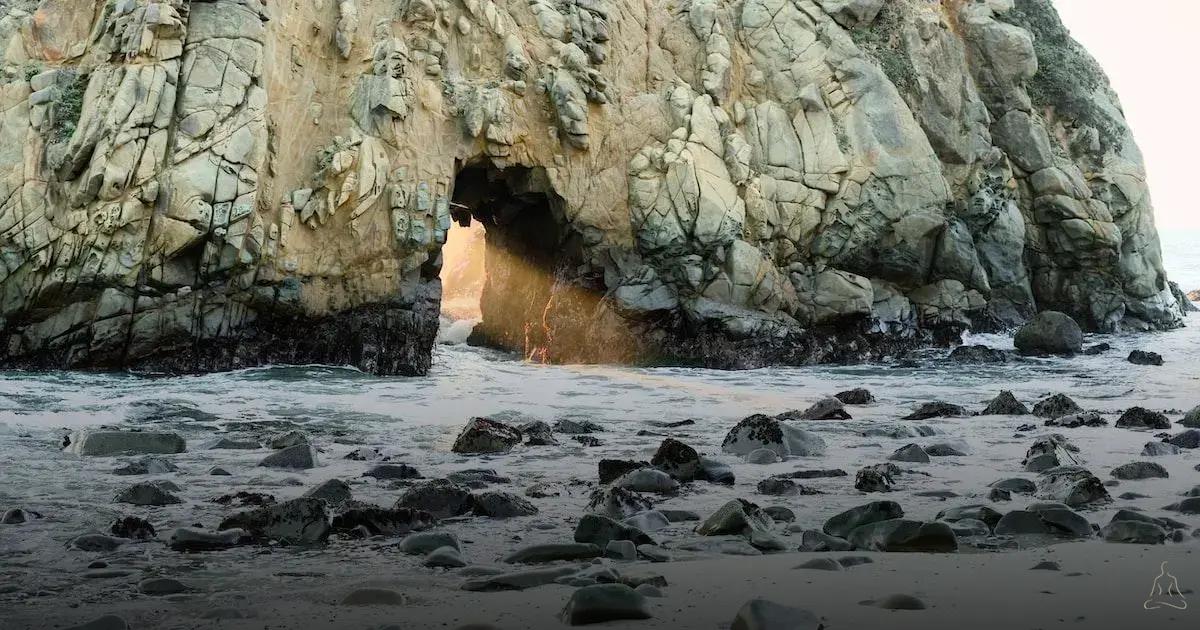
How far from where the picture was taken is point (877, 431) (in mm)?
8156

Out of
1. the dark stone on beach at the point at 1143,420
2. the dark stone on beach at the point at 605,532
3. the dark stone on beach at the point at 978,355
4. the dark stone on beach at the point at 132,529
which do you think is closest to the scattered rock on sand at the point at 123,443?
the dark stone on beach at the point at 132,529

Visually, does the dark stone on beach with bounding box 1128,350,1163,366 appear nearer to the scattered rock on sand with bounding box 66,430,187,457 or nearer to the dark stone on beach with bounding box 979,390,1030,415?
the dark stone on beach with bounding box 979,390,1030,415

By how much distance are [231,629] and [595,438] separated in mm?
5003

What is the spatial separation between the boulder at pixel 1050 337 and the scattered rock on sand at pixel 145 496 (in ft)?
54.2

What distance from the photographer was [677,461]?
6.13m

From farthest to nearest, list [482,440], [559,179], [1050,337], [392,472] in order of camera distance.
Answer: [1050,337] → [559,179] → [482,440] → [392,472]

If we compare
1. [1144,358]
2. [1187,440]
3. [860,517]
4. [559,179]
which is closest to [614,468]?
[860,517]

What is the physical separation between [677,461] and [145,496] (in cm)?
296

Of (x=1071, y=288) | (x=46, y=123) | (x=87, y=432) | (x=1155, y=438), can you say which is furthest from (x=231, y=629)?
(x=1071, y=288)

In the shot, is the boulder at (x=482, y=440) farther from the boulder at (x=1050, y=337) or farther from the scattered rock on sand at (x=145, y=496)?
the boulder at (x=1050, y=337)

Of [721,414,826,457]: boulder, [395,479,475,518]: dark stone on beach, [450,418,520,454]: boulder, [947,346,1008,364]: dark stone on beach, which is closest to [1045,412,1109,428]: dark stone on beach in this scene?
[721,414,826,457]: boulder

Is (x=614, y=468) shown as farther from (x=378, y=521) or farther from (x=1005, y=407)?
(x=1005, y=407)

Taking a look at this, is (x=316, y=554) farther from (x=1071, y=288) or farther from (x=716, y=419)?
(x=1071, y=288)

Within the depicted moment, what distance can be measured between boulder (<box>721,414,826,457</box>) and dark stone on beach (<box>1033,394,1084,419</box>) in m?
3.38
